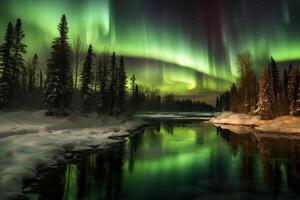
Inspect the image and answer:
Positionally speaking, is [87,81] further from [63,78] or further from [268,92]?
[268,92]

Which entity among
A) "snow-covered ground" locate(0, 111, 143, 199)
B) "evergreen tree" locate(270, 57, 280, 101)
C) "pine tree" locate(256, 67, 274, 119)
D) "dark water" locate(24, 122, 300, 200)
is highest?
"evergreen tree" locate(270, 57, 280, 101)

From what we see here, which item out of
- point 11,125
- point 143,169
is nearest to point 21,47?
point 11,125

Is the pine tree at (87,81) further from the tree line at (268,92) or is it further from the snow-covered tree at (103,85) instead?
the tree line at (268,92)

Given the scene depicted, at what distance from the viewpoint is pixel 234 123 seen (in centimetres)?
5756

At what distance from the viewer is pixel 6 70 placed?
46562mm

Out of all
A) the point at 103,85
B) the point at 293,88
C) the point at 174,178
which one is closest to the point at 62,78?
the point at 103,85

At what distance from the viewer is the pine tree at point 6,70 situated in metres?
43.4

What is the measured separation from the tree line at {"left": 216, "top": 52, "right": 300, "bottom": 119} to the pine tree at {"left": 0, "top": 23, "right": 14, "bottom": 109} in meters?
44.1

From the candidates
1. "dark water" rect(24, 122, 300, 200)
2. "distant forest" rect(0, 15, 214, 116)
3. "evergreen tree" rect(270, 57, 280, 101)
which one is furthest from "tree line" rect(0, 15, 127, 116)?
"evergreen tree" rect(270, 57, 280, 101)

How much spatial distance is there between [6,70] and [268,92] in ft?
157

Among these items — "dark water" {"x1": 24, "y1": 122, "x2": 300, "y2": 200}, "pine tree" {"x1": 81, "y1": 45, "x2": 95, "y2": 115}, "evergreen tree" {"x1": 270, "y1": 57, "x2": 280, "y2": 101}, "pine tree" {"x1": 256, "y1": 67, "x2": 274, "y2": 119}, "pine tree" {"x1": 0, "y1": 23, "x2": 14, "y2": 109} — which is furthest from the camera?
"evergreen tree" {"x1": 270, "y1": 57, "x2": 280, "y2": 101}

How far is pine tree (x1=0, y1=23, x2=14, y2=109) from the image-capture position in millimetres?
43406

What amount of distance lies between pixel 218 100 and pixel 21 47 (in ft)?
549

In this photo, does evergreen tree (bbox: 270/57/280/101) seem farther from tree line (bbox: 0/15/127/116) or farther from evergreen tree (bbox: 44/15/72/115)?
evergreen tree (bbox: 44/15/72/115)
